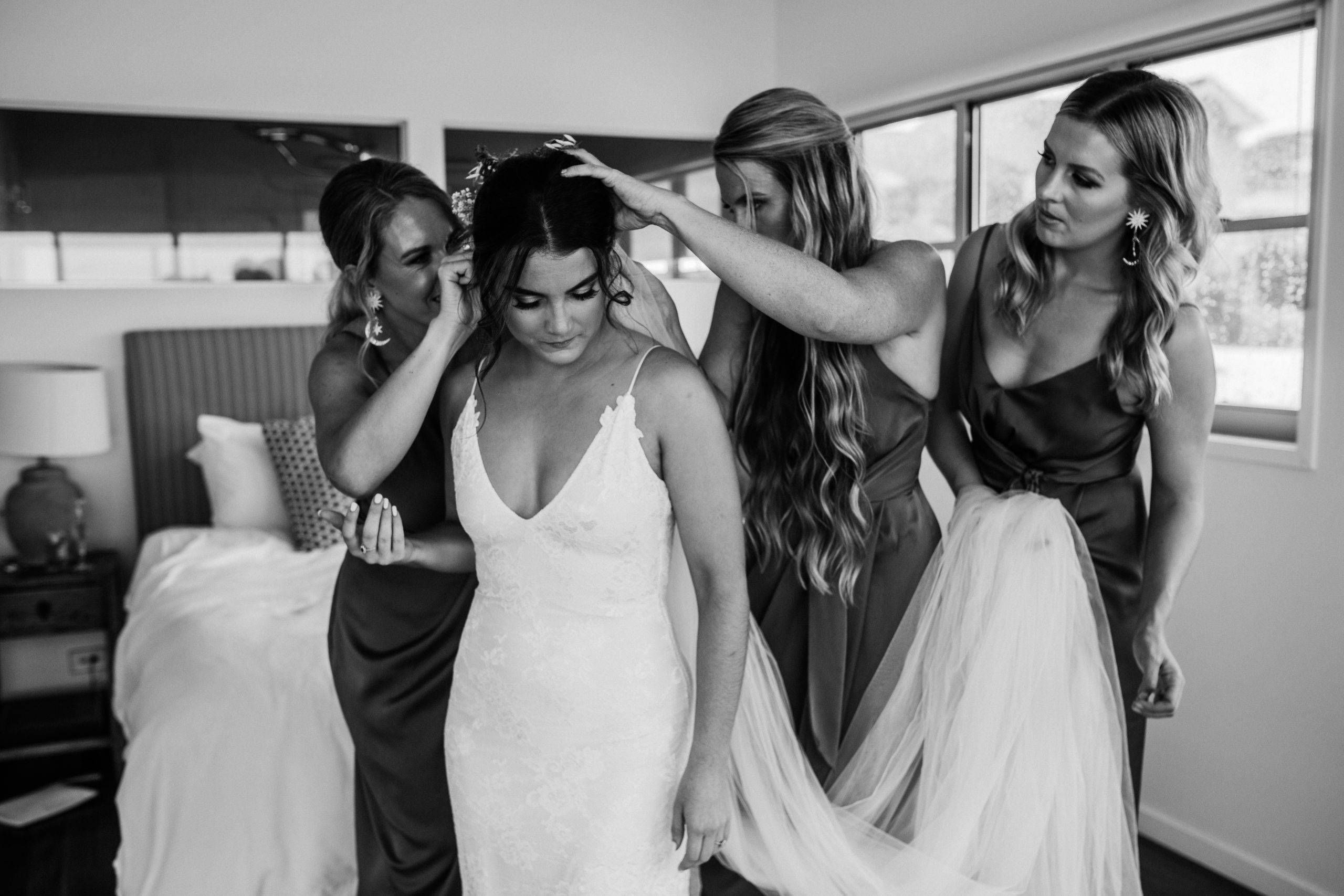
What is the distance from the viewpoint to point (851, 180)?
1745mm

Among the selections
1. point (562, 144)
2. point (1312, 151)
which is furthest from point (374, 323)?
point (1312, 151)

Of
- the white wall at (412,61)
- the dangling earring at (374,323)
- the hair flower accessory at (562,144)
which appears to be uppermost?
the white wall at (412,61)

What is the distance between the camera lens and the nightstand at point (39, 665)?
3.94m

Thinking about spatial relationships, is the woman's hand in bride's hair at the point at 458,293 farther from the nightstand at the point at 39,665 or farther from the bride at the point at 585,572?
the nightstand at the point at 39,665

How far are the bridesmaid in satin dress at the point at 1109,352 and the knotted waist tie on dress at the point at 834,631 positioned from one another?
210mm

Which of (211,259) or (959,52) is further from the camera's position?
(211,259)

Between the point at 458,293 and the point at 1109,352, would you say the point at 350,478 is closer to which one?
the point at 458,293

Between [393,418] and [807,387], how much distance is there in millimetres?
630

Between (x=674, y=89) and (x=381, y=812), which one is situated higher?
(x=674, y=89)

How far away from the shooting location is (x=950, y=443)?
6.73 feet

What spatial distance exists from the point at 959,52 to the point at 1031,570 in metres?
2.83

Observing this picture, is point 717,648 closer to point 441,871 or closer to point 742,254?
point 742,254

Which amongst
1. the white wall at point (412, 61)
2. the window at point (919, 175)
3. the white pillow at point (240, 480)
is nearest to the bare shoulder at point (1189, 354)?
the window at point (919, 175)

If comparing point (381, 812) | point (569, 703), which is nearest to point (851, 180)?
point (569, 703)
